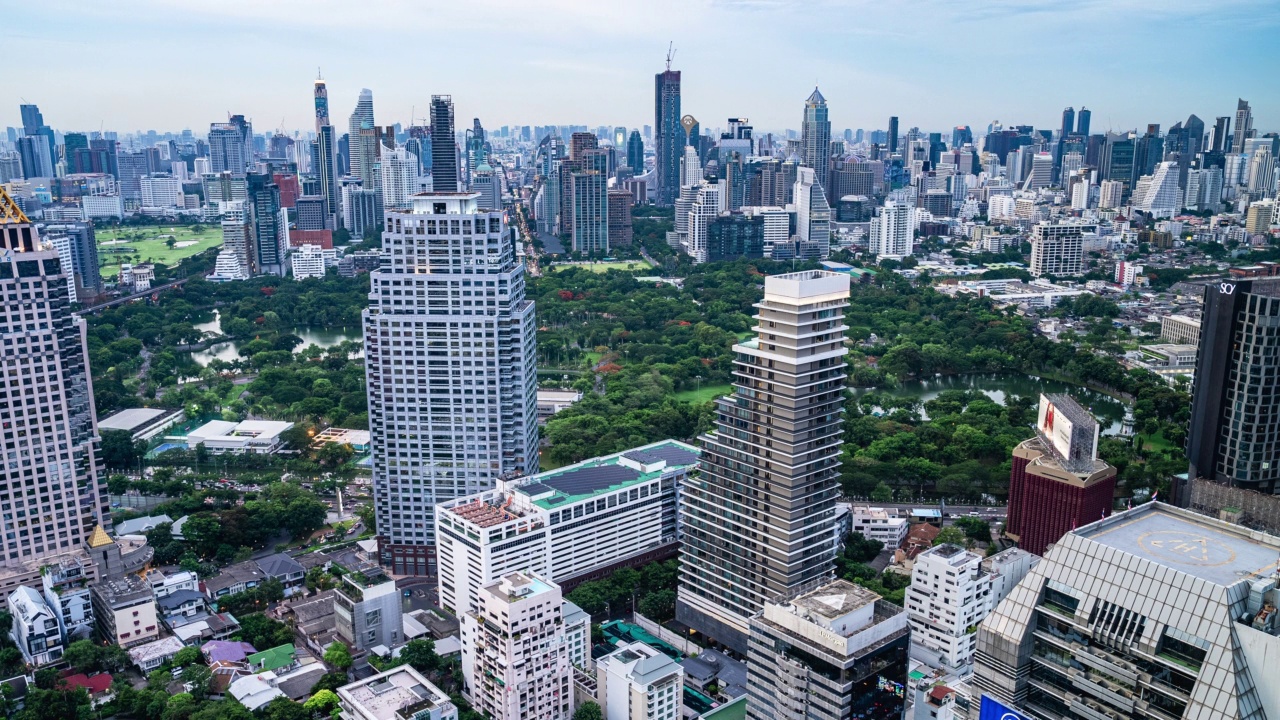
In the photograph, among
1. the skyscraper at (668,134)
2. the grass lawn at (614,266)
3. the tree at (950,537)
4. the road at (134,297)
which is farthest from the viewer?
the skyscraper at (668,134)

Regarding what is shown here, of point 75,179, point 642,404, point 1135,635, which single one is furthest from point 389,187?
point 1135,635

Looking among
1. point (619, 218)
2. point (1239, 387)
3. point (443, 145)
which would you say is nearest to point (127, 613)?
point (1239, 387)

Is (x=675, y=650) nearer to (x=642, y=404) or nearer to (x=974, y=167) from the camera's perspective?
(x=642, y=404)

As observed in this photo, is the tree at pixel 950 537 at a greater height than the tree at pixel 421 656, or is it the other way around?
the tree at pixel 950 537

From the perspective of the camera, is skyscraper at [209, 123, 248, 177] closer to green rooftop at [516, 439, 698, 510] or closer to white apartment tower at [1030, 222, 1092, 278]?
white apartment tower at [1030, 222, 1092, 278]

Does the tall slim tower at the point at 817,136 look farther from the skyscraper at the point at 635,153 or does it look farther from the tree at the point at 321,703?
the tree at the point at 321,703

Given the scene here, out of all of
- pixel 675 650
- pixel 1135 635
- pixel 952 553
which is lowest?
pixel 675 650

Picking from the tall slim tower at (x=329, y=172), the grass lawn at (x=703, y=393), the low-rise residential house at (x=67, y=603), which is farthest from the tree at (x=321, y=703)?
the tall slim tower at (x=329, y=172)

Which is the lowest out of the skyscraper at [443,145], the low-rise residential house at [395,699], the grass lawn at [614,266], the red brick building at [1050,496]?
the low-rise residential house at [395,699]
